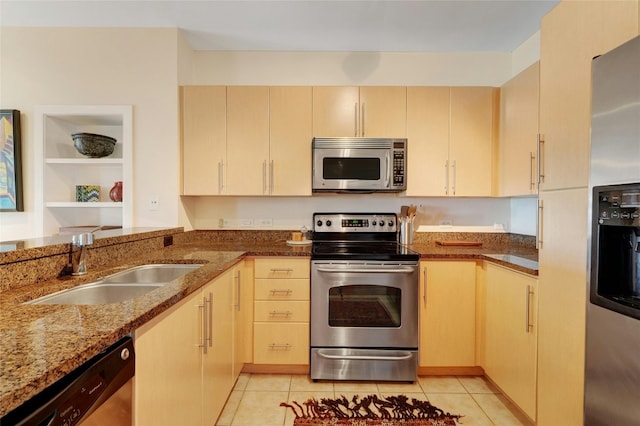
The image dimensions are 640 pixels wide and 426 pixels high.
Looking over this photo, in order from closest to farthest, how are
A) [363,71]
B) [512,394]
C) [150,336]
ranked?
[150,336], [512,394], [363,71]

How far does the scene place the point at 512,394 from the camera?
1.74 meters

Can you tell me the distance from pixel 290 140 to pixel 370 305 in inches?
54.5

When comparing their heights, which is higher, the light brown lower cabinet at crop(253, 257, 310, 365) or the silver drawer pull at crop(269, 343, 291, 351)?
the light brown lower cabinet at crop(253, 257, 310, 365)

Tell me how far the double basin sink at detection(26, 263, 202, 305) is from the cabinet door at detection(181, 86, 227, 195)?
92cm

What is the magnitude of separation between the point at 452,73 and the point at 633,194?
208 centimetres

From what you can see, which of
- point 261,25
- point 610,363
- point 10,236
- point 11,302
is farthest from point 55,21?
point 610,363

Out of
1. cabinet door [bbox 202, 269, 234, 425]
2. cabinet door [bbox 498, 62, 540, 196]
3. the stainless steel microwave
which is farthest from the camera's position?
the stainless steel microwave

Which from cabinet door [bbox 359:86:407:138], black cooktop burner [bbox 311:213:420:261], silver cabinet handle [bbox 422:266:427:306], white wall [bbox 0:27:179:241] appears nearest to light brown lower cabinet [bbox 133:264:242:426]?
black cooktop burner [bbox 311:213:420:261]

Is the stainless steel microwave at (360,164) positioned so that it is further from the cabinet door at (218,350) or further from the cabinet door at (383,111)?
the cabinet door at (218,350)

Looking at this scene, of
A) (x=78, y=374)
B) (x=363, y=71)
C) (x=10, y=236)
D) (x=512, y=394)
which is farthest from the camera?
(x=363, y=71)

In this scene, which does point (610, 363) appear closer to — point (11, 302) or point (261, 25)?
point (11, 302)

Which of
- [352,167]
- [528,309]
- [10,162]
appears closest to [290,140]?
[352,167]

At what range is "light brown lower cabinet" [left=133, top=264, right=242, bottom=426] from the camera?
0.91 meters

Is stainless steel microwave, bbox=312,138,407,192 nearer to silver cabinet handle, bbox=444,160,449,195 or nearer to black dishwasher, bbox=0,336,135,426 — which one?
silver cabinet handle, bbox=444,160,449,195
